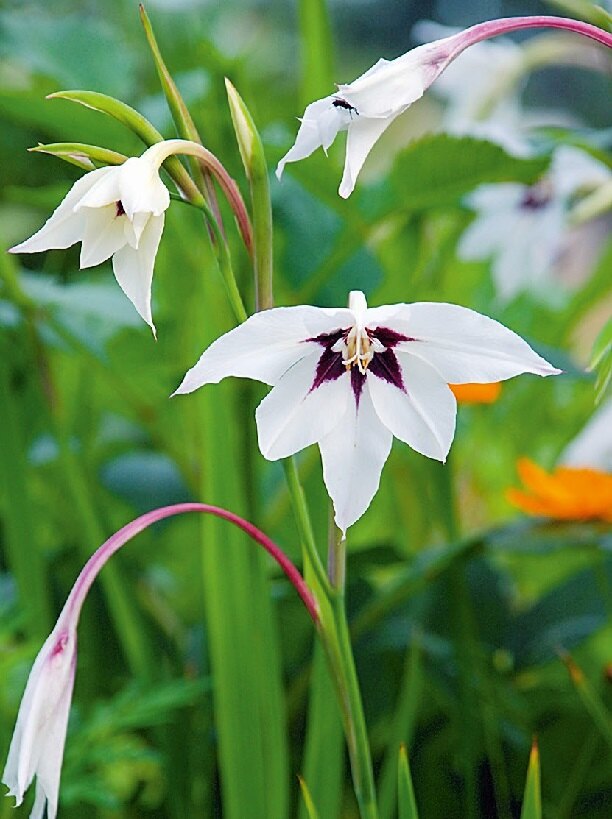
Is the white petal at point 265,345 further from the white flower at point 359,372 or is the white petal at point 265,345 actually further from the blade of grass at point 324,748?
the blade of grass at point 324,748

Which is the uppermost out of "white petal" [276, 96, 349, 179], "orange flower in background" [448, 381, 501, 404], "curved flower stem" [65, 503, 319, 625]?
"orange flower in background" [448, 381, 501, 404]

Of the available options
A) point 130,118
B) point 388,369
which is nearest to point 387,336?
point 388,369

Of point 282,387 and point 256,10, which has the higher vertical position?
point 256,10

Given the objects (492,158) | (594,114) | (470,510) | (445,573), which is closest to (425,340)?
(492,158)

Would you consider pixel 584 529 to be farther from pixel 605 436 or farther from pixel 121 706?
pixel 121 706

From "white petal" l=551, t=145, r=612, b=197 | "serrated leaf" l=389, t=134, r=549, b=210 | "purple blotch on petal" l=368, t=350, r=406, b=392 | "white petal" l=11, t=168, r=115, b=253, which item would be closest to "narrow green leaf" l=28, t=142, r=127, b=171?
"white petal" l=11, t=168, r=115, b=253

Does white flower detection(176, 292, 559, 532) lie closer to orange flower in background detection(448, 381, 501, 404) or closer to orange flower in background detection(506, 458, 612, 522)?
orange flower in background detection(506, 458, 612, 522)

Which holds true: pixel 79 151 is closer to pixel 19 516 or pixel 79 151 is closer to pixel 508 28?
pixel 508 28
